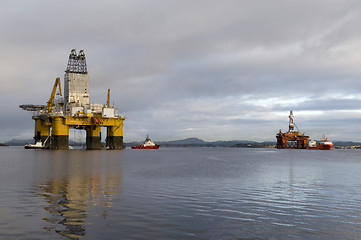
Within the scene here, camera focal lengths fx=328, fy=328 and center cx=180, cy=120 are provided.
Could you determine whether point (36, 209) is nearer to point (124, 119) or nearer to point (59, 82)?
point (124, 119)

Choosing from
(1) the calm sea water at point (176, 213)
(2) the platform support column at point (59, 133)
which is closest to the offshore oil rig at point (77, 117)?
(2) the platform support column at point (59, 133)

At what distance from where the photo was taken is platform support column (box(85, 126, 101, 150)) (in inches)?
4687

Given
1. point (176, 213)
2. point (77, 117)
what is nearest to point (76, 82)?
point (77, 117)

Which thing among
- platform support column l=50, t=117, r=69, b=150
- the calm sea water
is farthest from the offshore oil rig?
the calm sea water

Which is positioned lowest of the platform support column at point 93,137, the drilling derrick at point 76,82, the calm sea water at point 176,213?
the calm sea water at point 176,213

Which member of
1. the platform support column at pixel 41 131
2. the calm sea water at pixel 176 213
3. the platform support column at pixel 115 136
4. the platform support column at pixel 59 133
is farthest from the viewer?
the platform support column at pixel 41 131

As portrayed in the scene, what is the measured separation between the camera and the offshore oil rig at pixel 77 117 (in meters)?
109

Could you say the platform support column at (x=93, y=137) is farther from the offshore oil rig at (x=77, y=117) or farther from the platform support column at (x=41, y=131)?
the platform support column at (x=41, y=131)

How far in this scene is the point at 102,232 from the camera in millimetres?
12672

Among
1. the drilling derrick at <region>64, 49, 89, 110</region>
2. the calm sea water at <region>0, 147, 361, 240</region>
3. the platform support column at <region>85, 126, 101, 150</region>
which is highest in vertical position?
the drilling derrick at <region>64, 49, 89, 110</region>

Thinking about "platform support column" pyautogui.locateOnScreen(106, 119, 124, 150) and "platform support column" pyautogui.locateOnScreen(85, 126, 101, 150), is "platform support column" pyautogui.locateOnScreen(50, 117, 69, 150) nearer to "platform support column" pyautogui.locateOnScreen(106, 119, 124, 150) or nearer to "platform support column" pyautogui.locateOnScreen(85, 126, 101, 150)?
"platform support column" pyautogui.locateOnScreen(85, 126, 101, 150)

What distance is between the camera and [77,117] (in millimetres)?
110688

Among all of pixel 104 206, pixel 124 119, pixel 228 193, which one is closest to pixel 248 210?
pixel 228 193

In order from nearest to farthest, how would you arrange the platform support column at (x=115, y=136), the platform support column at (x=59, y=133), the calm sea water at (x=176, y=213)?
the calm sea water at (x=176, y=213), the platform support column at (x=59, y=133), the platform support column at (x=115, y=136)
